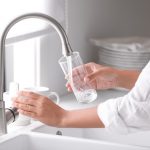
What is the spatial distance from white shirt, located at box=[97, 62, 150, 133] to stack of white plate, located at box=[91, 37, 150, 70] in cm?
75

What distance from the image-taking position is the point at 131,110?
1.25m

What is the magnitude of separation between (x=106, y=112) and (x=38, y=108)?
0.18 metres

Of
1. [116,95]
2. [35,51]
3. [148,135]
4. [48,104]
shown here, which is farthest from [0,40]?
[116,95]

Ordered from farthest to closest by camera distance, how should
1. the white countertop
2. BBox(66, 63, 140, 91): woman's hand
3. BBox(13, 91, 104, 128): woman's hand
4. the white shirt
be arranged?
the white countertop
BBox(66, 63, 140, 91): woman's hand
BBox(13, 91, 104, 128): woman's hand
the white shirt

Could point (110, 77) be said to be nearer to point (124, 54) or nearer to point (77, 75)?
point (77, 75)

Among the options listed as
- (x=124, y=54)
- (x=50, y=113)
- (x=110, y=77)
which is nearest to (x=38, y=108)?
(x=50, y=113)

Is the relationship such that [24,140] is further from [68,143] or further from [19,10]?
[19,10]

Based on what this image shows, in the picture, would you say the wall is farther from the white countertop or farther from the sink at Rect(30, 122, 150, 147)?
the sink at Rect(30, 122, 150, 147)

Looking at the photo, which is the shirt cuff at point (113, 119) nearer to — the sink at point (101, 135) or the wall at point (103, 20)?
the sink at point (101, 135)

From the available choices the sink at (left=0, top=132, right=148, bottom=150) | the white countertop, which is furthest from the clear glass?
the white countertop

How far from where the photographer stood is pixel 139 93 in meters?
1.24

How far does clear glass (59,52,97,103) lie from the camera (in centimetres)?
151

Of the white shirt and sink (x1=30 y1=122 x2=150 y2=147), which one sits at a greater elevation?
the white shirt

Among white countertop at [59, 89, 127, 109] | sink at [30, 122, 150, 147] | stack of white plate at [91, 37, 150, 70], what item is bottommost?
sink at [30, 122, 150, 147]
